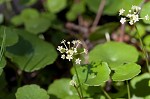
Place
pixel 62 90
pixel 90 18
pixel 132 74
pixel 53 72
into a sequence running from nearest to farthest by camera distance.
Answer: pixel 132 74
pixel 62 90
pixel 53 72
pixel 90 18

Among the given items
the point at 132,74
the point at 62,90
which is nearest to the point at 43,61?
the point at 62,90

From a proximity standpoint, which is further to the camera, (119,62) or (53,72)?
(53,72)

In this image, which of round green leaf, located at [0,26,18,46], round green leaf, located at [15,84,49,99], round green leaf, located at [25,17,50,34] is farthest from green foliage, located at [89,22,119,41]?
round green leaf, located at [15,84,49,99]

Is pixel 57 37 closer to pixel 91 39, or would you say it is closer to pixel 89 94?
pixel 91 39

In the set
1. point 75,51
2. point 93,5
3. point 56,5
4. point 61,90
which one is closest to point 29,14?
point 56,5

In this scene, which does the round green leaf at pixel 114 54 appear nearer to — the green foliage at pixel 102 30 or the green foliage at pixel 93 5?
the green foliage at pixel 102 30

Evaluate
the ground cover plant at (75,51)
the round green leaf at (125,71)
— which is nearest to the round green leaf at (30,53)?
the ground cover plant at (75,51)

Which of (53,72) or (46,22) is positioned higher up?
(46,22)
